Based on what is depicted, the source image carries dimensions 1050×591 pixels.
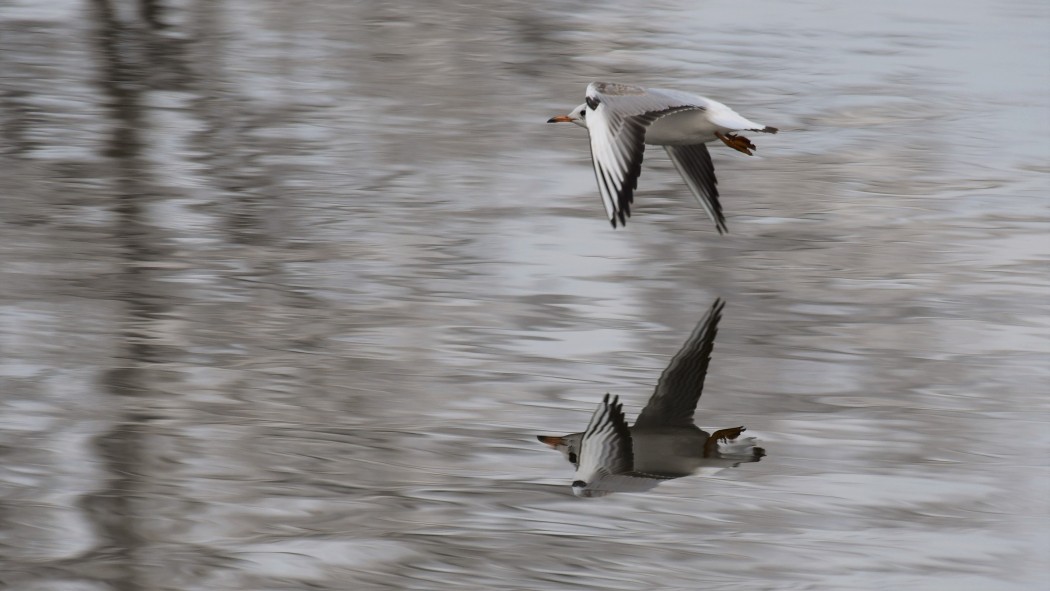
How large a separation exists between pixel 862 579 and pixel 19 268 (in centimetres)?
391

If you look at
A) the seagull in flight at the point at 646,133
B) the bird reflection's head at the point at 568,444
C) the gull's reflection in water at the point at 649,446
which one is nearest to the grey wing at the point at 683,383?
the gull's reflection in water at the point at 649,446

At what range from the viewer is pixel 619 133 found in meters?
6.26

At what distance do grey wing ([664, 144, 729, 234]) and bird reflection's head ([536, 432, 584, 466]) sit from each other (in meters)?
2.31

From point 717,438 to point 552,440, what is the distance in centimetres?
53

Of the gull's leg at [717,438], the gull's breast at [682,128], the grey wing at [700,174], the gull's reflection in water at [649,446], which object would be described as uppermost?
the gull's breast at [682,128]

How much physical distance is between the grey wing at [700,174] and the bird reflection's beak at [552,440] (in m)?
2.35

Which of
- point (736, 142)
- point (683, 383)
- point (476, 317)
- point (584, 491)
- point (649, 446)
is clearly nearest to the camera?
point (584, 491)

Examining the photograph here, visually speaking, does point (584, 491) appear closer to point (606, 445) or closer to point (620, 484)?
point (620, 484)

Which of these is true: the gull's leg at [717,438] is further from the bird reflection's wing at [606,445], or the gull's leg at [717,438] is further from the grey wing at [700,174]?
the grey wing at [700,174]

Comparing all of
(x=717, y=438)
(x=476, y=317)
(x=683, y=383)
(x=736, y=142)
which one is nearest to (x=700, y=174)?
(x=736, y=142)

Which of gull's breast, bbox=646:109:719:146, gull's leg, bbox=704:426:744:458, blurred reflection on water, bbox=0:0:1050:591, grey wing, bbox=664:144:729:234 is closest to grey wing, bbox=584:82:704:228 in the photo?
gull's breast, bbox=646:109:719:146

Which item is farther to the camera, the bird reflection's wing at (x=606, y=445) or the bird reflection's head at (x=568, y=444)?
the bird reflection's head at (x=568, y=444)

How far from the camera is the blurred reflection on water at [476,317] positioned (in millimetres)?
4418

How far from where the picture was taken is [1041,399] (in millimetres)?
5598
